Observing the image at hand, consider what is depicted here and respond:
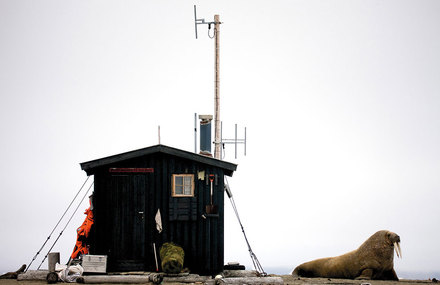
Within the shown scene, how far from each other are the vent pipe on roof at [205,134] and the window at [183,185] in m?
2.69

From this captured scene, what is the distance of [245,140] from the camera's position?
90.9 feet

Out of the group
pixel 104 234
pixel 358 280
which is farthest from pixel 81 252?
pixel 358 280

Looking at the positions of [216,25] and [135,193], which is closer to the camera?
[135,193]

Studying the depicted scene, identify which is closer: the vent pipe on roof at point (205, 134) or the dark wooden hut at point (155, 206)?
the dark wooden hut at point (155, 206)

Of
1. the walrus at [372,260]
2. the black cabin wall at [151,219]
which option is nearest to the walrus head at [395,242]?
the walrus at [372,260]

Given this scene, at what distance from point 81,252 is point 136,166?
3.85 m

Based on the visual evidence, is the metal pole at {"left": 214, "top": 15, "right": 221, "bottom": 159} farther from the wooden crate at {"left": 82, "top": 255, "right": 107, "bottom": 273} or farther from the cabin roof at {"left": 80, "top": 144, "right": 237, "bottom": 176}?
the wooden crate at {"left": 82, "top": 255, "right": 107, "bottom": 273}

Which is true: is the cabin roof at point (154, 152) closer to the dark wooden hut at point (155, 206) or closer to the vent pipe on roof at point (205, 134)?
the dark wooden hut at point (155, 206)

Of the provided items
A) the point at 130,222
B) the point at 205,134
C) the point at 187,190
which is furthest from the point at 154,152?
the point at 205,134

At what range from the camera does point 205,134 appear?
26359mm

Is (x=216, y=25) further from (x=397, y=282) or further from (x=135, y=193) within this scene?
(x=397, y=282)

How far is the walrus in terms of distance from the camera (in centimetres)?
2497

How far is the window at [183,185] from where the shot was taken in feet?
76.9

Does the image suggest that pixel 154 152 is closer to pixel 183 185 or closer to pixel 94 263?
pixel 183 185
